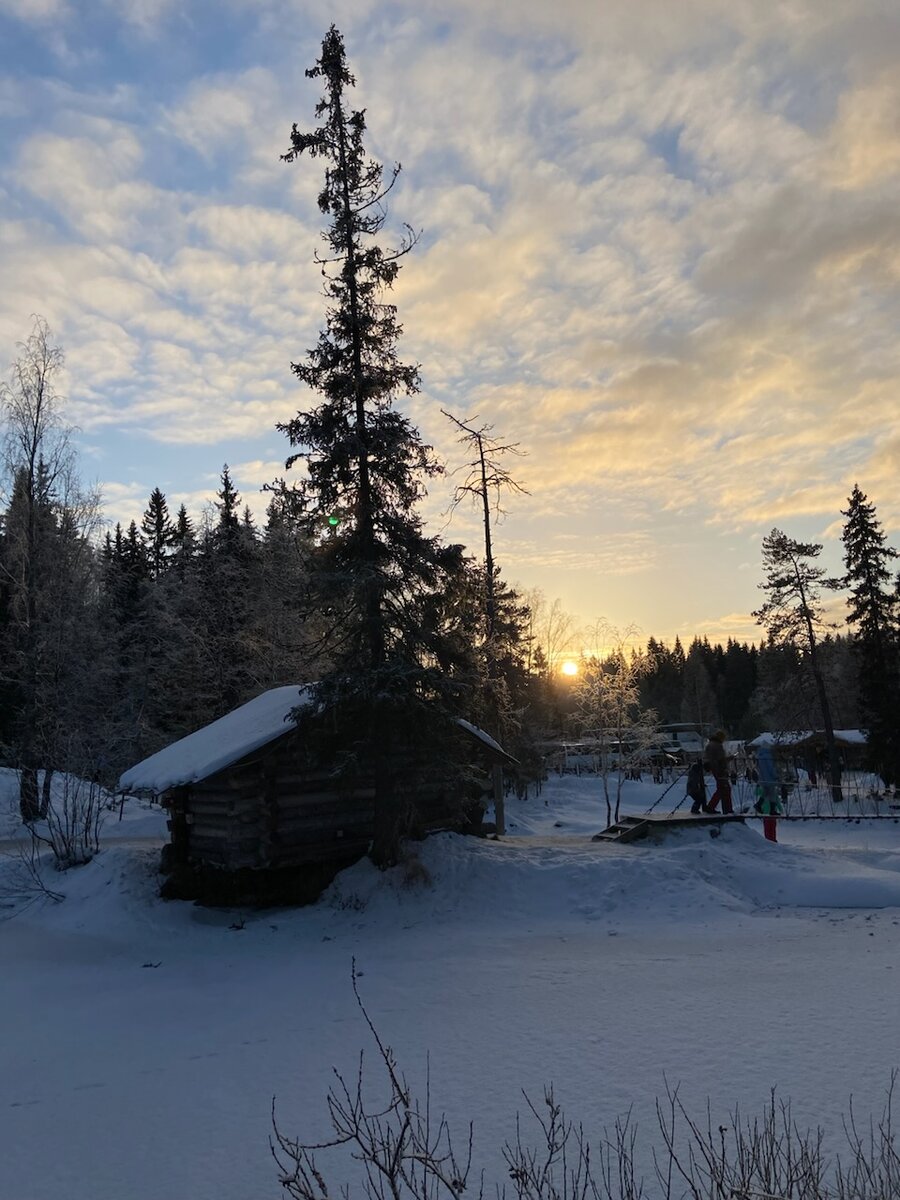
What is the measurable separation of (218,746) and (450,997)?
713 cm

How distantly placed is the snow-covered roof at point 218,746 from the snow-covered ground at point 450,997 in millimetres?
1881

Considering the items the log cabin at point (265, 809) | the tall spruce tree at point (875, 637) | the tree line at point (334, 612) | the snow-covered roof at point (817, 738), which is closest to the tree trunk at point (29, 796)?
the tree line at point (334, 612)

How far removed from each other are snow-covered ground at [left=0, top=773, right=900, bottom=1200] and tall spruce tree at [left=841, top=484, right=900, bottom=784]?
18276 mm

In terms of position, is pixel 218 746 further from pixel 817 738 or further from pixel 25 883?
pixel 817 738

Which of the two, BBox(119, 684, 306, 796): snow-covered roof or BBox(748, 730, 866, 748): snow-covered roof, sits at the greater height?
BBox(119, 684, 306, 796): snow-covered roof

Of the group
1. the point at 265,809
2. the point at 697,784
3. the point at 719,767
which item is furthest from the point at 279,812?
the point at 697,784

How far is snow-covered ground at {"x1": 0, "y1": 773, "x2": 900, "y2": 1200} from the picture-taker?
6.60 metres

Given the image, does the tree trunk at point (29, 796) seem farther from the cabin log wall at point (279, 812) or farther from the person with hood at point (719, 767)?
the person with hood at point (719, 767)

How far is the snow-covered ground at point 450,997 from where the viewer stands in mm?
6598

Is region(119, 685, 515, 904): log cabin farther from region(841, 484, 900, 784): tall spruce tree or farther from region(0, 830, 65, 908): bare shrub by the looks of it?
region(841, 484, 900, 784): tall spruce tree

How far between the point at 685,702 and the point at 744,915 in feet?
307

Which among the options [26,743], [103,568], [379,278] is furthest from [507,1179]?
[103,568]

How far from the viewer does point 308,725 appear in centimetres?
1422

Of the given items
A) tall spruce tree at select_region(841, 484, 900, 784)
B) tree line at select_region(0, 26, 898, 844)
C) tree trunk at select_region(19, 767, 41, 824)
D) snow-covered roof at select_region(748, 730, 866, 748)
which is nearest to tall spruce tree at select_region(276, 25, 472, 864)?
tree line at select_region(0, 26, 898, 844)
